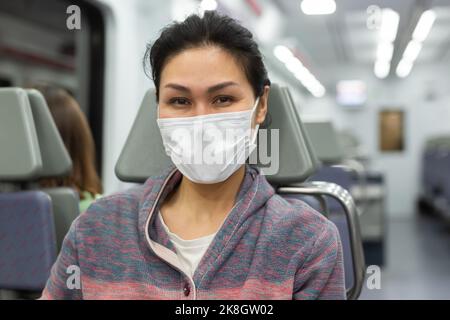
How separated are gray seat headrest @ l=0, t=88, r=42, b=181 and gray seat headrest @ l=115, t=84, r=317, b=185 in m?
0.27

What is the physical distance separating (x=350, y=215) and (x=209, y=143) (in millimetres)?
540

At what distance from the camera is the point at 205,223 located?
3.95ft

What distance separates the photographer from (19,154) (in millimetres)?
1539

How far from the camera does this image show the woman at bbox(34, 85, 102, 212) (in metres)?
1.69

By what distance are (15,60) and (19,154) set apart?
4.21 feet

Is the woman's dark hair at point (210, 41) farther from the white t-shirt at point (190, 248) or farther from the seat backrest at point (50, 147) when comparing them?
the seat backrest at point (50, 147)

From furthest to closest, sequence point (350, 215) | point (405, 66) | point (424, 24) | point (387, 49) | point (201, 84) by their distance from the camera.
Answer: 1. point (405, 66)
2. point (387, 49)
3. point (424, 24)
4. point (350, 215)
5. point (201, 84)

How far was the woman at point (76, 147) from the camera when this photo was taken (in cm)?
169

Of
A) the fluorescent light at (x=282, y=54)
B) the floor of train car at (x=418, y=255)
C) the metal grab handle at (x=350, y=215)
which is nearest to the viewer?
the metal grab handle at (x=350, y=215)

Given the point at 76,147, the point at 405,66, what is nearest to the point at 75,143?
the point at 76,147

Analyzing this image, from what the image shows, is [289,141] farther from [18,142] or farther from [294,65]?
[294,65]

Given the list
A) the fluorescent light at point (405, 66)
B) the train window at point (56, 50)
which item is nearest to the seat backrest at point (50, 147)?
the train window at point (56, 50)

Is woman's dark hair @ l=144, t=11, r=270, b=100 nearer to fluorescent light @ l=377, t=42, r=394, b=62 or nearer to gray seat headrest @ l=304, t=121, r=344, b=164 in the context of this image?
gray seat headrest @ l=304, t=121, r=344, b=164
